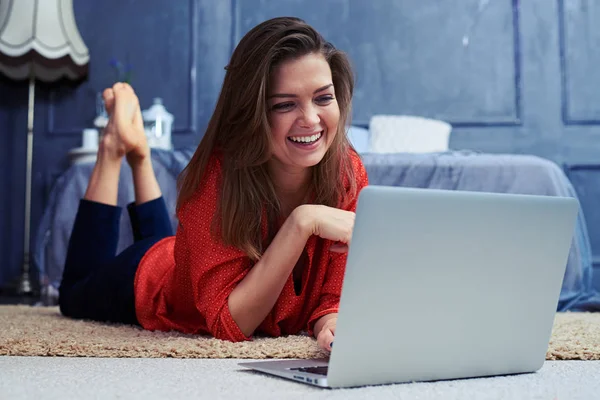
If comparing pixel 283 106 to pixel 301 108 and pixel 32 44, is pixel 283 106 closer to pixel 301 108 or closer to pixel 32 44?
pixel 301 108

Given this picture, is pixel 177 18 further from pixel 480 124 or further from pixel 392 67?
pixel 480 124

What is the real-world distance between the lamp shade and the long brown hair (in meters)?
2.65

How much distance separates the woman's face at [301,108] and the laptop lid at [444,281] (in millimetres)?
457

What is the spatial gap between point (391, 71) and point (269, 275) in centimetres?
289

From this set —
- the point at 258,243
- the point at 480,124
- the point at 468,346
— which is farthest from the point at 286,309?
the point at 480,124

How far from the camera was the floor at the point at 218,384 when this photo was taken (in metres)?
0.78

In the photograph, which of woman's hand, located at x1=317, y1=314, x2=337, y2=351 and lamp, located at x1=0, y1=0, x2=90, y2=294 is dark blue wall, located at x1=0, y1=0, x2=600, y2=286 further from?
woman's hand, located at x1=317, y1=314, x2=337, y2=351

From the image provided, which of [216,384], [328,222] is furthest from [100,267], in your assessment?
[216,384]

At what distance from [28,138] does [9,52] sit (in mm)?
451

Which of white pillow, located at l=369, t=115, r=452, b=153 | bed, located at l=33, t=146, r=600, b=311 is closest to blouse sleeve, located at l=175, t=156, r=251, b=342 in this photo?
bed, located at l=33, t=146, r=600, b=311

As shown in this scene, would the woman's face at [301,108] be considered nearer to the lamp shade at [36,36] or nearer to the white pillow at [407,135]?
the white pillow at [407,135]

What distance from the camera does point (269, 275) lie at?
1173 millimetres

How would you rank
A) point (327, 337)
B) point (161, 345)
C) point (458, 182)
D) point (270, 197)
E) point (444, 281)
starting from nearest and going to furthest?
point (444, 281)
point (327, 337)
point (161, 345)
point (270, 197)
point (458, 182)

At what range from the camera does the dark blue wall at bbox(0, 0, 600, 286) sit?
12.4ft
